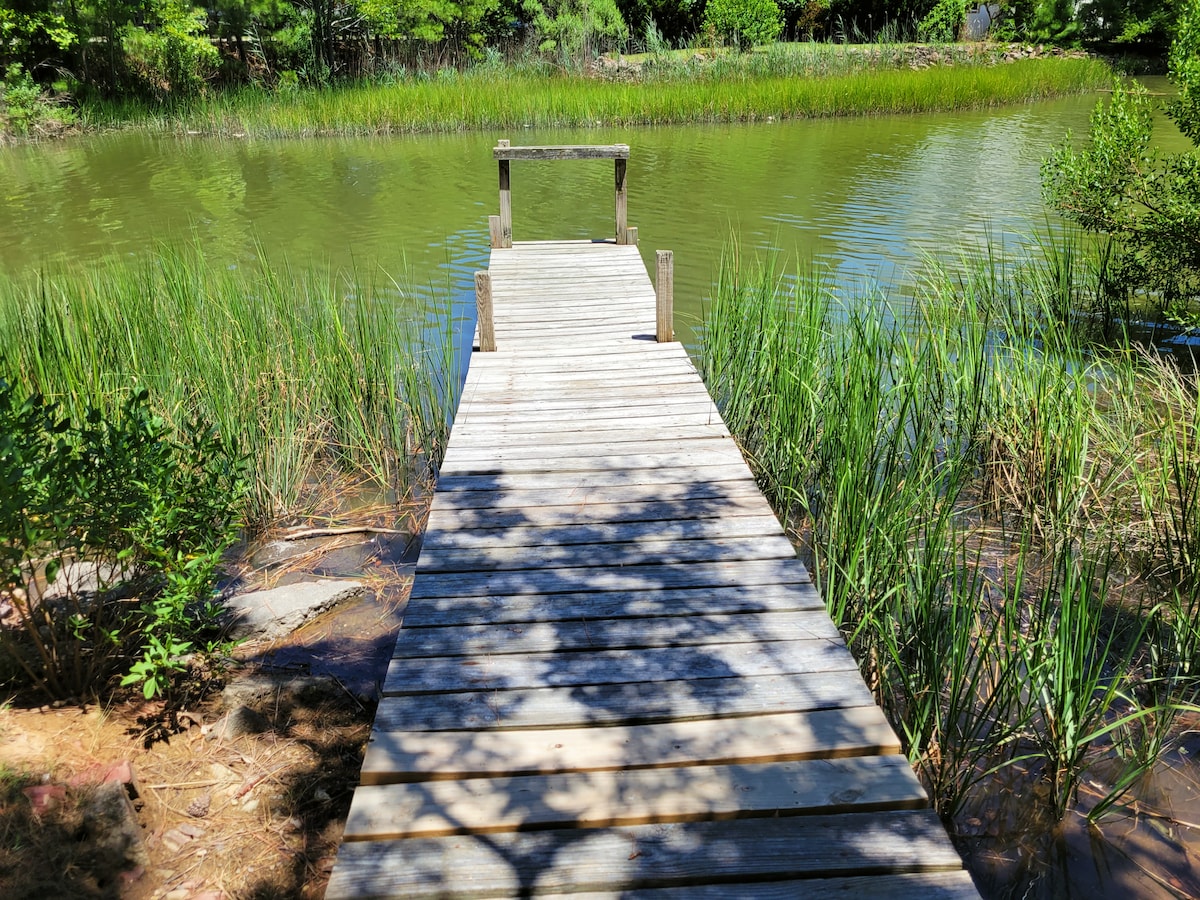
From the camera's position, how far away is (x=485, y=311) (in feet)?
16.6

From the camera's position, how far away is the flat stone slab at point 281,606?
3377 mm

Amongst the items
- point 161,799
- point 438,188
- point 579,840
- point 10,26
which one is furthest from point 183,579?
point 10,26

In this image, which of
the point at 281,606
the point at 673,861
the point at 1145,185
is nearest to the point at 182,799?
the point at 281,606

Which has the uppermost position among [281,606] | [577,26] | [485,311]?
[577,26]

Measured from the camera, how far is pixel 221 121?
17.2 meters

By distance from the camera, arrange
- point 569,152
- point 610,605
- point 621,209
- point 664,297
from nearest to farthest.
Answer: point 610,605, point 664,297, point 569,152, point 621,209

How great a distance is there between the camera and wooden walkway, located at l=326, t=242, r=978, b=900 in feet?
5.92

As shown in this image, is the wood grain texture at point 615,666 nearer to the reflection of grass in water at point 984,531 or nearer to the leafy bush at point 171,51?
the reflection of grass in water at point 984,531

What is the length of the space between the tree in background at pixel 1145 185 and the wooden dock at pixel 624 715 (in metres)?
3.82

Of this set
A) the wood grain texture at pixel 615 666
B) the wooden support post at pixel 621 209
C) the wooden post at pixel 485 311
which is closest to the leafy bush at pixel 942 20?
the wooden support post at pixel 621 209

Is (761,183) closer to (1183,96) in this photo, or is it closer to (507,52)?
(1183,96)

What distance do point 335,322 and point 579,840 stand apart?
11.8ft

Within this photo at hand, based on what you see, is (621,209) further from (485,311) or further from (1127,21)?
(1127,21)

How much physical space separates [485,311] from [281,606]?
2.15 metres
